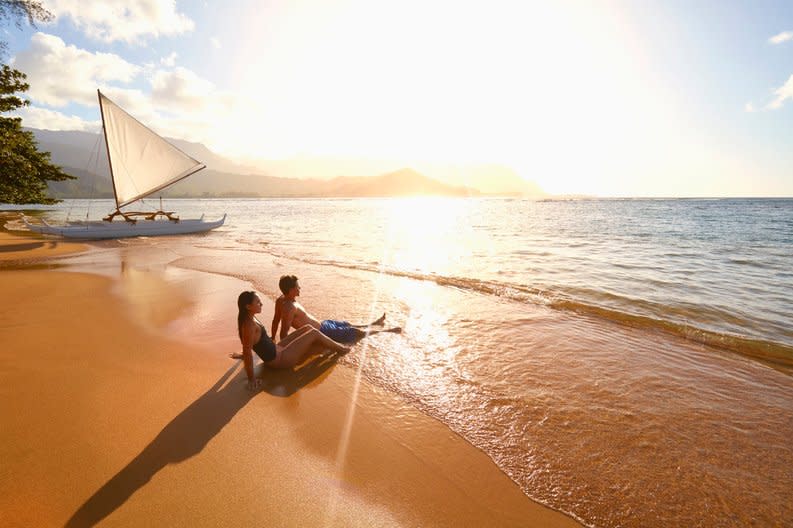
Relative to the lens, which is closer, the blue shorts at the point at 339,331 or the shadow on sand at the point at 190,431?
the shadow on sand at the point at 190,431

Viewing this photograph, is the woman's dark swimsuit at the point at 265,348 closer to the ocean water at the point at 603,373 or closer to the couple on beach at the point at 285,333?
the couple on beach at the point at 285,333

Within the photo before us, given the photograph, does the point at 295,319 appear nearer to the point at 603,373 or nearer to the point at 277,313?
the point at 277,313

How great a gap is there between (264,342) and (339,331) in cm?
160

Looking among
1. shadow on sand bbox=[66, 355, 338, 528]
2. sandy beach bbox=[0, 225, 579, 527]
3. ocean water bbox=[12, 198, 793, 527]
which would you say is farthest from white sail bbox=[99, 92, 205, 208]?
shadow on sand bbox=[66, 355, 338, 528]

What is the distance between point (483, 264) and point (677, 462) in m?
12.4

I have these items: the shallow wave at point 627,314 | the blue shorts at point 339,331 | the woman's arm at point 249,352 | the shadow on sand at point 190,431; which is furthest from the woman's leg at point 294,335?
the shallow wave at point 627,314

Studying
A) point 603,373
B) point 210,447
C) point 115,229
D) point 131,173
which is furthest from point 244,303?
point 131,173

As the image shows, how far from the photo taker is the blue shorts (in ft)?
21.4

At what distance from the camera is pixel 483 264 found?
15961 millimetres

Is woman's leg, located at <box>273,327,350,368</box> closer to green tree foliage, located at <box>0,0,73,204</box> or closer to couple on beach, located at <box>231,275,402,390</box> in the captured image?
couple on beach, located at <box>231,275,402,390</box>

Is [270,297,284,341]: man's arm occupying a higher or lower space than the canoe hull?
higher

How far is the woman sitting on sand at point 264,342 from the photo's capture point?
4922mm

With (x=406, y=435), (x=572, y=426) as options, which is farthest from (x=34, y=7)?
(x=572, y=426)

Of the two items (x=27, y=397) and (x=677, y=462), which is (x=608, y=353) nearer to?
(x=677, y=462)
